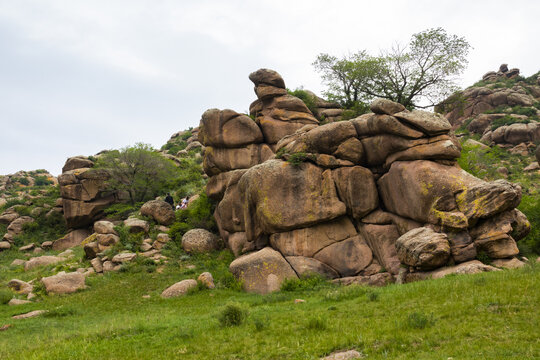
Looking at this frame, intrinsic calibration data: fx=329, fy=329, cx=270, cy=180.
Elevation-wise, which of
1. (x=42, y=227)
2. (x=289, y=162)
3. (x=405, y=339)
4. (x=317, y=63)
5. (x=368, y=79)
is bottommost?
(x=405, y=339)

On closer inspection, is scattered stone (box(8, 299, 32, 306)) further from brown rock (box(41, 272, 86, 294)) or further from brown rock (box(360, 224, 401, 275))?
brown rock (box(360, 224, 401, 275))

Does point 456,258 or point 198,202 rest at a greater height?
point 198,202

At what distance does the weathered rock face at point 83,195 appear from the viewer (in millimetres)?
41344

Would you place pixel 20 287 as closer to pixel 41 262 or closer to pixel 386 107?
pixel 41 262

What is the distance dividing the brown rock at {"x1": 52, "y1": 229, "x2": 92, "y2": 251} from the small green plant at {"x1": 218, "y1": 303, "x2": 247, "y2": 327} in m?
36.3

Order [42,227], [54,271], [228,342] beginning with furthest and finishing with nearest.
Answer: [42,227], [54,271], [228,342]

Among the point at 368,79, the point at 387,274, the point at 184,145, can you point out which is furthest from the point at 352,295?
the point at 184,145

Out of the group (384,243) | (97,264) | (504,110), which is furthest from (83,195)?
(504,110)

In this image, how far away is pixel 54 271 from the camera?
82.3 feet

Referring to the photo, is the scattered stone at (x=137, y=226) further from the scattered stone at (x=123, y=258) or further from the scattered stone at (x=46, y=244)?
the scattered stone at (x=46, y=244)

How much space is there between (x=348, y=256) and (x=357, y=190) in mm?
4321

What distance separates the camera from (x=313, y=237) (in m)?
21.3

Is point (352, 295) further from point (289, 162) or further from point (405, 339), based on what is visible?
point (289, 162)

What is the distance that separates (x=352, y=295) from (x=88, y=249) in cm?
2266
